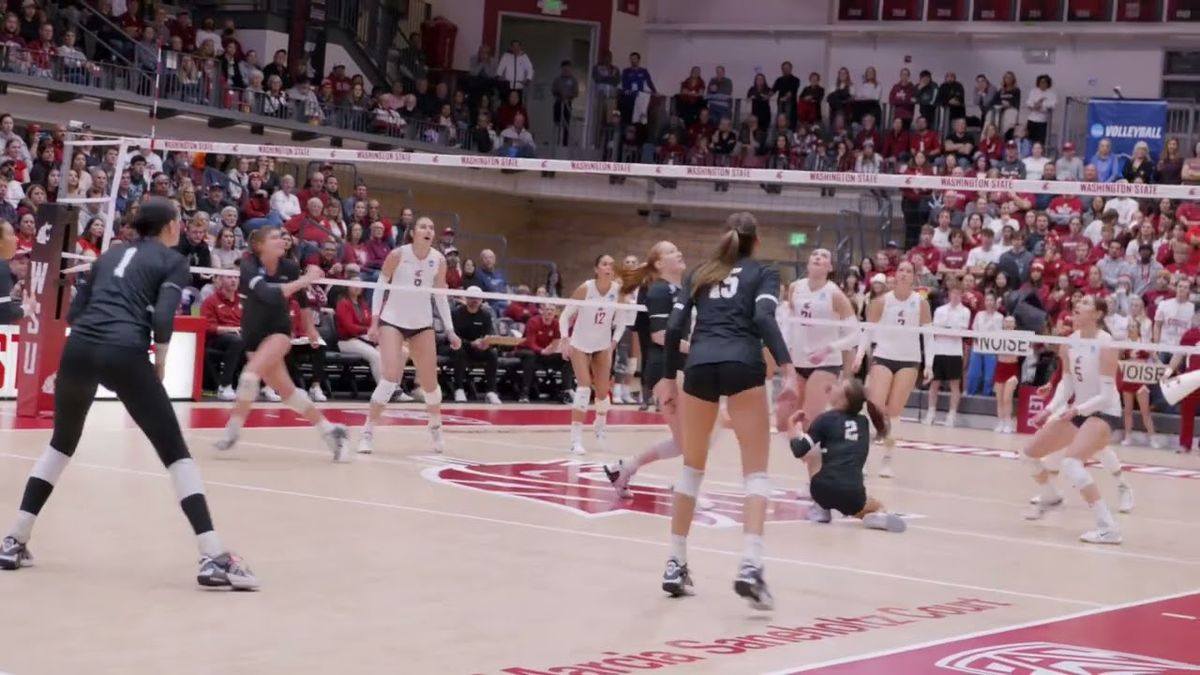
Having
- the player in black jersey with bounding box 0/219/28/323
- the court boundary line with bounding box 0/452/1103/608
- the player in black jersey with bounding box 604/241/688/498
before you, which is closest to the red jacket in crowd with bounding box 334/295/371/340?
the player in black jersey with bounding box 0/219/28/323

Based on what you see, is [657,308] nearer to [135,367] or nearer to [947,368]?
[135,367]

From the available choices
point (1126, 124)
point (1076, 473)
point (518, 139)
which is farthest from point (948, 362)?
point (518, 139)

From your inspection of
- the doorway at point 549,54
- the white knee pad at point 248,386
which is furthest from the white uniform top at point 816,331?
the doorway at point 549,54

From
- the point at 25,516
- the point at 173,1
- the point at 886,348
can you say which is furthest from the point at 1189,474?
the point at 173,1

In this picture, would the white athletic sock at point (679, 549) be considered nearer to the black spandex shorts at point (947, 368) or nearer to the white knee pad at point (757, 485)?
the white knee pad at point (757, 485)

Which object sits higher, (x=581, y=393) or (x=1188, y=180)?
(x=1188, y=180)

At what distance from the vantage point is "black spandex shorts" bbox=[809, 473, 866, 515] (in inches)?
416

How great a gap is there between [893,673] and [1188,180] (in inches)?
799

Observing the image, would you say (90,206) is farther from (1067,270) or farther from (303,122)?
(1067,270)

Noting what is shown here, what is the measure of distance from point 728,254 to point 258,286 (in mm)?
5446

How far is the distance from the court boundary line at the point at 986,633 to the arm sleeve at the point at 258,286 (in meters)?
6.52

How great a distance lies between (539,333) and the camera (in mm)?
21281

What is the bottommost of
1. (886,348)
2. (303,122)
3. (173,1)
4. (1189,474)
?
(1189,474)

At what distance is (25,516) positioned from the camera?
24.5ft
